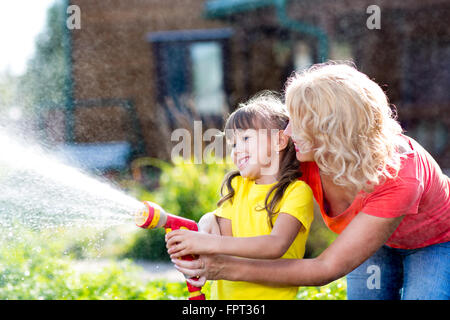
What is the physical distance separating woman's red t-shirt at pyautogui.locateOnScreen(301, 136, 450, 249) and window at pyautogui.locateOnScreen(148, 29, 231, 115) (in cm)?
509

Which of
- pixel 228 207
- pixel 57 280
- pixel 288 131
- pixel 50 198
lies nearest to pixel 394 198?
pixel 288 131

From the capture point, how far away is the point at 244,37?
292 inches

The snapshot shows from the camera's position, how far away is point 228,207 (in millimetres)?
2393

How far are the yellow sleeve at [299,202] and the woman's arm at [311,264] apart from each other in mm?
168

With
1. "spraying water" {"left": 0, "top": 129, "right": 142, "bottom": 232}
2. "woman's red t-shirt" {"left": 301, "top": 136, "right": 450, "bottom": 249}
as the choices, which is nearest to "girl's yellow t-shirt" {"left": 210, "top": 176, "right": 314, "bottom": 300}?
"woman's red t-shirt" {"left": 301, "top": 136, "right": 450, "bottom": 249}

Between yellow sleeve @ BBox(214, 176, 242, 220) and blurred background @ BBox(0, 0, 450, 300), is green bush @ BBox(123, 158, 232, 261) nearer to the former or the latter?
blurred background @ BBox(0, 0, 450, 300)

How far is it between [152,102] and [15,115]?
1.83m

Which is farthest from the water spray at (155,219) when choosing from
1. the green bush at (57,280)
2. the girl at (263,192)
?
the green bush at (57,280)

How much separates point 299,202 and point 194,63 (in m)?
5.70

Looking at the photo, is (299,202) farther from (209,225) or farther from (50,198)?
(50,198)

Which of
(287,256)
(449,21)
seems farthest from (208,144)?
(287,256)

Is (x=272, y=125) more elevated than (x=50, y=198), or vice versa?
(x=272, y=125)

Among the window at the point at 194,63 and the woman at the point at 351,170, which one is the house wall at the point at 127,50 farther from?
the woman at the point at 351,170

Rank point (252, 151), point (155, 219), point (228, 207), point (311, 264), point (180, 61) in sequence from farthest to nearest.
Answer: point (180, 61), point (228, 207), point (252, 151), point (311, 264), point (155, 219)
